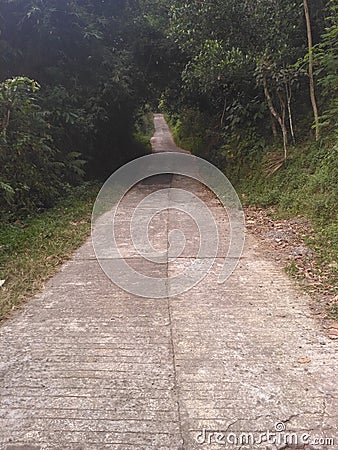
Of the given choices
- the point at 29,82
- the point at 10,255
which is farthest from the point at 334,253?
the point at 29,82

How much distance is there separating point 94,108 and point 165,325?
7.54 metres

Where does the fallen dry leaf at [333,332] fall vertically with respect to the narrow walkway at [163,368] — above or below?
below

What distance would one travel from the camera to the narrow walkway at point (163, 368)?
1885 mm

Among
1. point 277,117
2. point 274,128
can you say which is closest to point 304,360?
point 277,117

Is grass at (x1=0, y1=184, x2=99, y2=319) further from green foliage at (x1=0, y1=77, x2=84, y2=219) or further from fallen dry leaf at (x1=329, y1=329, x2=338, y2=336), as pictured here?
fallen dry leaf at (x1=329, y1=329, x2=338, y2=336)

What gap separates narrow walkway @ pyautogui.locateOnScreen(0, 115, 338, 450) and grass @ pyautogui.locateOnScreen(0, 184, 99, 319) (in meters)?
0.26

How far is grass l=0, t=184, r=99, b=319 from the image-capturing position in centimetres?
357

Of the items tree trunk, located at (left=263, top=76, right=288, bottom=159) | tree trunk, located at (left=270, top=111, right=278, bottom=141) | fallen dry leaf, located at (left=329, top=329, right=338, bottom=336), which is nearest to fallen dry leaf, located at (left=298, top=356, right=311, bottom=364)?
fallen dry leaf, located at (left=329, top=329, right=338, bottom=336)

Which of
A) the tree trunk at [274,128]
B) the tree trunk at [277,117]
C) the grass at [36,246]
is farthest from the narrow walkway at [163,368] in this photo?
the tree trunk at [274,128]

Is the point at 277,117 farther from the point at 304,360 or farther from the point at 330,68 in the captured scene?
the point at 304,360

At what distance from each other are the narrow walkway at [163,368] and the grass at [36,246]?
0.84ft

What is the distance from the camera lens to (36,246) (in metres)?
4.75

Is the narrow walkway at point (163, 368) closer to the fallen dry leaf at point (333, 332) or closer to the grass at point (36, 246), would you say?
the fallen dry leaf at point (333, 332)

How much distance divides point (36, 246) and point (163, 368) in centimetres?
289
